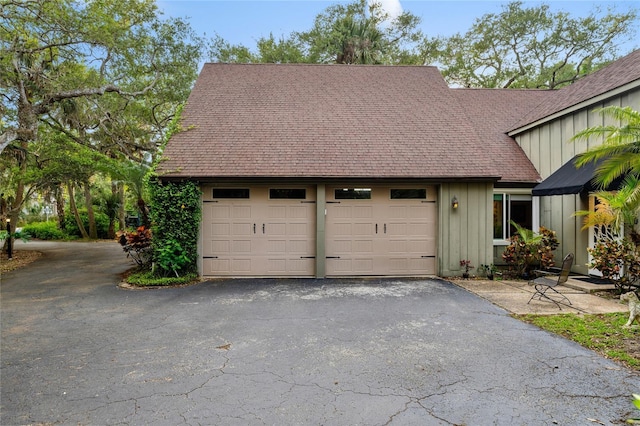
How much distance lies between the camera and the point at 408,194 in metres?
9.11

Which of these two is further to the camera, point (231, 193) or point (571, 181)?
point (231, 193)

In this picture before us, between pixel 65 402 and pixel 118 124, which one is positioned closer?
pixel 65 402

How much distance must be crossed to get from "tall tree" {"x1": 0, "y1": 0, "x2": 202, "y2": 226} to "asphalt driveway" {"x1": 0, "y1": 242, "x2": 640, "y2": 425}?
24.8 ft

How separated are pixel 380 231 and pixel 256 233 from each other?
3182 mm

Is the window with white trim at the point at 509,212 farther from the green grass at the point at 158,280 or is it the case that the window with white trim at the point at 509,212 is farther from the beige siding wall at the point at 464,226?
the green grass at the point at 158,280

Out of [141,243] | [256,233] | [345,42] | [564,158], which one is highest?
[345,42]

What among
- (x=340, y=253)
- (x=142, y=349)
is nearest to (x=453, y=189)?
(x=340, y=253)

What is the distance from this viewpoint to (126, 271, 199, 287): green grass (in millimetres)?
8055

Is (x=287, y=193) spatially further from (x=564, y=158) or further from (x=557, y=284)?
(x=564, y=158)

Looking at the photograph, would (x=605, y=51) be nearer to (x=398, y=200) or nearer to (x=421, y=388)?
(x=398, y=200)

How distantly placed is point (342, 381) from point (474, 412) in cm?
119

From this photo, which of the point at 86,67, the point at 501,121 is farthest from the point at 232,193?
the point at 86,67

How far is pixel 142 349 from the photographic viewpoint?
4340 mm

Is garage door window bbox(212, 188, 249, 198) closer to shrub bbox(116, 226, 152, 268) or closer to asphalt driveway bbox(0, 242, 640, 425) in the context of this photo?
shrub bbox(116, 226, 152, 268)
